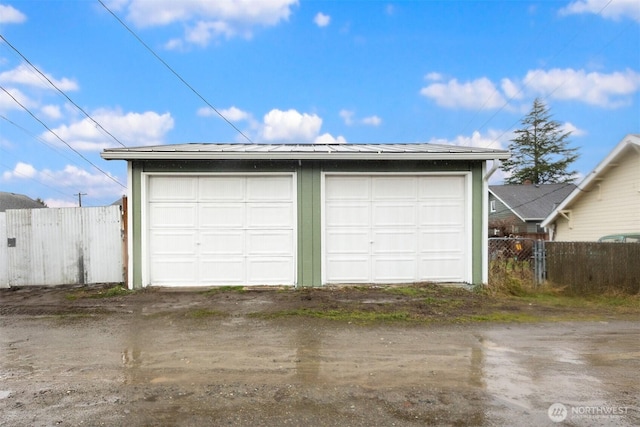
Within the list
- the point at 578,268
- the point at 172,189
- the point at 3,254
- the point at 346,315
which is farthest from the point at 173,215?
the point at 578,268

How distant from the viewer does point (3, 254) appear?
32.3ft

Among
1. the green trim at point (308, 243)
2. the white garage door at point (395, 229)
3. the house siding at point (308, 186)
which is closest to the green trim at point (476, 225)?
the house siding at point (308, 186)

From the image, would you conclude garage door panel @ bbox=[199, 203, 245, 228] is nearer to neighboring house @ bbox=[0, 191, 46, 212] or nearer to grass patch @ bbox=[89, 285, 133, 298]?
grass patch @ bbox=[89, 285, 133, 298]

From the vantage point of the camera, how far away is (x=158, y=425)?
3.27 m

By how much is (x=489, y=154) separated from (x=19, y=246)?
1102 cm

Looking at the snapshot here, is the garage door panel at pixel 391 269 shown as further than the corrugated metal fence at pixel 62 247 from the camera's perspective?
No

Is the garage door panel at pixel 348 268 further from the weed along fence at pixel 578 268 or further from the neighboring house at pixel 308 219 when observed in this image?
the weed along fence at pixel 578 268

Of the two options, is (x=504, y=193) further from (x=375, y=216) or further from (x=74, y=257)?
(x=74, y=257)

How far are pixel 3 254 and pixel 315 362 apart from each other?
908cm

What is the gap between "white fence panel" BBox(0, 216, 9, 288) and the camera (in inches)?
386

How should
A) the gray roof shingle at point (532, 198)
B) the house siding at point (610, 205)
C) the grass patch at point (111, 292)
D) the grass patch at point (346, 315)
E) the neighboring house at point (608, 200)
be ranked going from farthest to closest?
1. the gray roof shingle at point (532, 198)
2. the house siding at point (610, 205)
3. the neighboring house at point (608, 200)
4. the grass patch at point (111, 292)
5. the grass patch at point (346, 315)

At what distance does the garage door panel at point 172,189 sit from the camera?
30.3 feet

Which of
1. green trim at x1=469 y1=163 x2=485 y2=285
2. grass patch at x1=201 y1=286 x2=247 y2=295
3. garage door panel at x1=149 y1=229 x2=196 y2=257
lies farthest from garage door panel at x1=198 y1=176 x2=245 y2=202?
green trim at x1=469 y1=163 x2=485 y2=285

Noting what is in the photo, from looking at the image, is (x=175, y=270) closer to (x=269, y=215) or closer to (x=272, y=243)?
(x=272, y=243)
